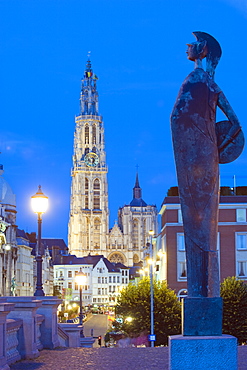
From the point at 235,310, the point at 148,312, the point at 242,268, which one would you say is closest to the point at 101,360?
the point at 235,310

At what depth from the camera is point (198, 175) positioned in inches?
379

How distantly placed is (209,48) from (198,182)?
2.29 metres

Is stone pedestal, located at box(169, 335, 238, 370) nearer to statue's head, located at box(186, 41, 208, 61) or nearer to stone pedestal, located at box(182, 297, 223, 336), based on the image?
stone pedestal, located at box(182, 297, 223, 336)


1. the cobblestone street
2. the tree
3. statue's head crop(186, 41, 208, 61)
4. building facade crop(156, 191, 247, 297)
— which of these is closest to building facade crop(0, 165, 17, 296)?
building facade crop(156, 191, 247, 297)

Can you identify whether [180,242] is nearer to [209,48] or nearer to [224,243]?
[224,243]

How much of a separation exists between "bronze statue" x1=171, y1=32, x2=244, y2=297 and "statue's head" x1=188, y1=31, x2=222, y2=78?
509 millimetres

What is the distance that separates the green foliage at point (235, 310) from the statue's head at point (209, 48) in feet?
92.7

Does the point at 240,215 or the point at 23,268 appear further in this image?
the point at 23,268

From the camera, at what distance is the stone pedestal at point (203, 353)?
876 centimetres

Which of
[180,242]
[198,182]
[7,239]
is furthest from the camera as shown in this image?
[7,239]

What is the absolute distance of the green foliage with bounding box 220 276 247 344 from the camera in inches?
1458

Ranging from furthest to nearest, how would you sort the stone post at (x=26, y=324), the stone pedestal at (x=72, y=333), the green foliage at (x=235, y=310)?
1. the green foliage at (x=235, y=310)
2. the stone pedestal at (x=72, y=333)
3. the stone post at (x=26, y=324)

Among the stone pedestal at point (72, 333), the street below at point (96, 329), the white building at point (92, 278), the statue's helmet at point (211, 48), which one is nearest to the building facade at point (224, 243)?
the street below at point (96, 329)

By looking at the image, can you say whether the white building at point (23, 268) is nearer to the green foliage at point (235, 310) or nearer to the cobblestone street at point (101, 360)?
the green foliage at point (235, 310)
